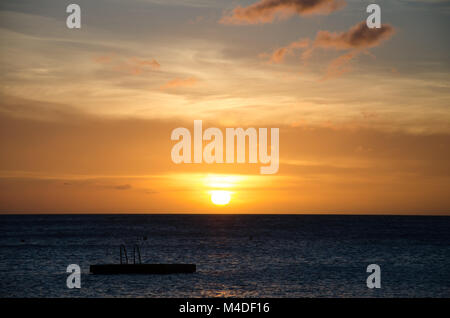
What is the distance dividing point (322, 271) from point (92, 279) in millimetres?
29687

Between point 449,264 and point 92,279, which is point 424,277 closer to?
point 449,264

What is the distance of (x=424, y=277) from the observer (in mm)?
62562

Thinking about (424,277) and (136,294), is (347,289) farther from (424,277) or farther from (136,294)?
(136,294)

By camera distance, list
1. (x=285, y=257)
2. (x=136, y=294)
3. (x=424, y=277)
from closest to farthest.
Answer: (x=136, y=294), (x=424, y=277), (x=285, y=257)

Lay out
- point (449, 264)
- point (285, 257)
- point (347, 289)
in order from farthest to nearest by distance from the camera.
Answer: point (285, 257), point (449, 264), point (347, 289)

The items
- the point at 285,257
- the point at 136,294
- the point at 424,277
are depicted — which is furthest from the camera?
the point at 285,257

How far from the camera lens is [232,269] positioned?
69.8 meters

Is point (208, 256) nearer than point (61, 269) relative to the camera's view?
No
